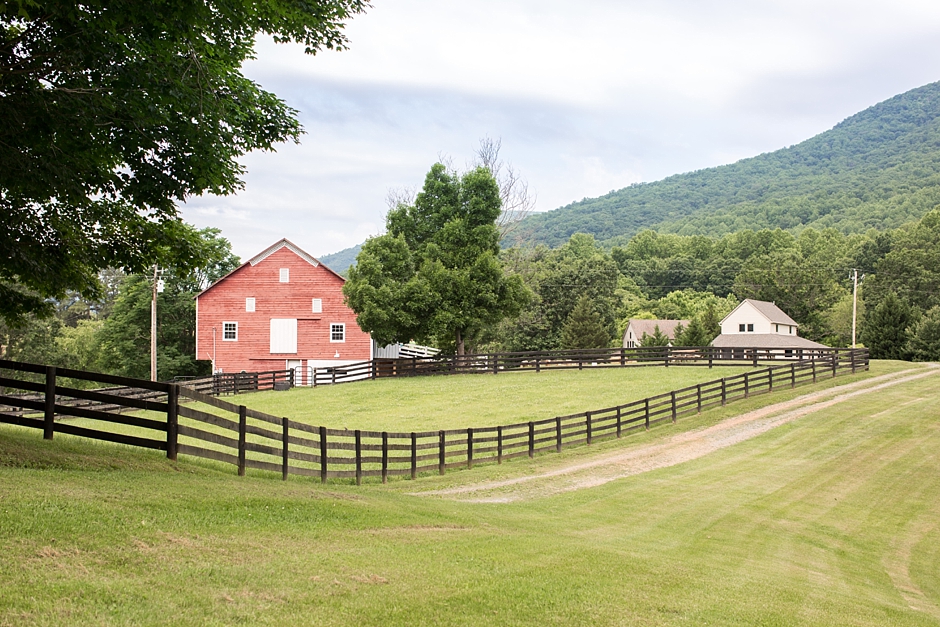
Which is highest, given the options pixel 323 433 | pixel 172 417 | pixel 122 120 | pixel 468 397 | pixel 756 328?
pixel 122 120

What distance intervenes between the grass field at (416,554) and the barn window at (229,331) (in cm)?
3545

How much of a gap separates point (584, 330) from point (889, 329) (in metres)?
24.8

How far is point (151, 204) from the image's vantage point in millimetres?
12688

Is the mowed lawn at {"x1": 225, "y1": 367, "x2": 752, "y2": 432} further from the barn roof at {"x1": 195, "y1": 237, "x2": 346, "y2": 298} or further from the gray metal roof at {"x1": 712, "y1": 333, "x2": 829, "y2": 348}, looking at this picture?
the gray metal roof at {"x1": 712, "y1": 333, "x2": 829, "y2": 348}

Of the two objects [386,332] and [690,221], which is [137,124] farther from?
[690,221]

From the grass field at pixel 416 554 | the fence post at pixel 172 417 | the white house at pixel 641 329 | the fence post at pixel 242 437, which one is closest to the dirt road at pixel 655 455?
the grass field at pixel 416 554

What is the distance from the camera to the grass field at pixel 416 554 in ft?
17.5

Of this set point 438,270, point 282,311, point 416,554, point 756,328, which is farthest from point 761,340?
point 416,554

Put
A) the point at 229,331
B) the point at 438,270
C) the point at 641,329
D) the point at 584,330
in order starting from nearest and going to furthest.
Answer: the point at 438,270 → the point at 229,331 → the point at 584,330 → the point at 641,329

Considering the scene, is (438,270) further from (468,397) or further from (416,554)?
(416,554)

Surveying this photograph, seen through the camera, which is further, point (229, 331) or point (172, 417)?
point (229, 331)

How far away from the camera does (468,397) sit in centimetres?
3400

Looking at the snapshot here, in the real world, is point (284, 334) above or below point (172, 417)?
above

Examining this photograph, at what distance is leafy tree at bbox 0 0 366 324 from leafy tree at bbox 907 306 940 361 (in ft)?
187
